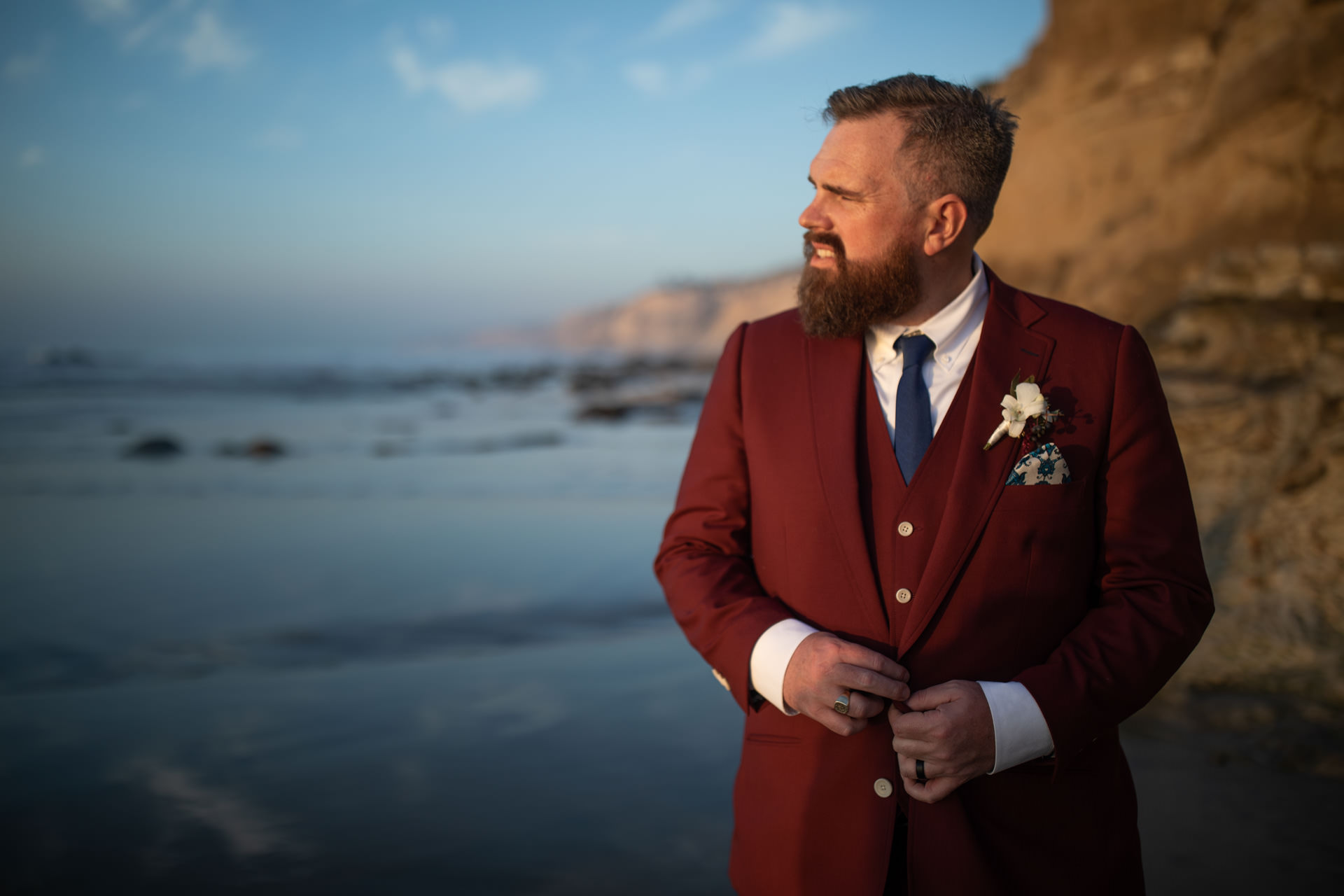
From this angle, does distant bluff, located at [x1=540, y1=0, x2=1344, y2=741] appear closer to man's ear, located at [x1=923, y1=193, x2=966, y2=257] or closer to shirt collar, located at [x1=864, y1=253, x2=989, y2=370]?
shirt collar, located at [x1=864, y1=253, x2=989, y2=370]

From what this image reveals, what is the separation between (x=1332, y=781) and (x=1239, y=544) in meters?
1.47

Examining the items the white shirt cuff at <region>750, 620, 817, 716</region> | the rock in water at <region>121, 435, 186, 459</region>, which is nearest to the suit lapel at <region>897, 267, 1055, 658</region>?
the white shirt cuff at <region>750, 620, 817, 716</region>

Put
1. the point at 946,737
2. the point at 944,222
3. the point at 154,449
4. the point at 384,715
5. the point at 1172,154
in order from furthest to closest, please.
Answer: the point at 154,449 → the point at 1172,154 → the point at 384,715 → the point at 944,222 → the point at 946,737

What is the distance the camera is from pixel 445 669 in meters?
5.22

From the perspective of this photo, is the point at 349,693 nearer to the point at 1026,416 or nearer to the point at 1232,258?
the point at 1026,416

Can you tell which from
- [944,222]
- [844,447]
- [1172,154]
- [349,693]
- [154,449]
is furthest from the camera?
[154,449]

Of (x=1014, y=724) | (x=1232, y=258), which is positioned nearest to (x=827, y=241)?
(x=1014, y=724)

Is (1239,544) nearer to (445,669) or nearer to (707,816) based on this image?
(707,816)

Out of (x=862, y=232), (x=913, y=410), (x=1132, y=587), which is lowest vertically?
(x=1132, y=587)

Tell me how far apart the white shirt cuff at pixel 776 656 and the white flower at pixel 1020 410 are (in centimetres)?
56

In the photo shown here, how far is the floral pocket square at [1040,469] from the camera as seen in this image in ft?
6.08

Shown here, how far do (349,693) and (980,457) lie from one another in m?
4.04

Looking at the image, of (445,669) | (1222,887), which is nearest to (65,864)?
(445,669)

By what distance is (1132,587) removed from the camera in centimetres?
184
